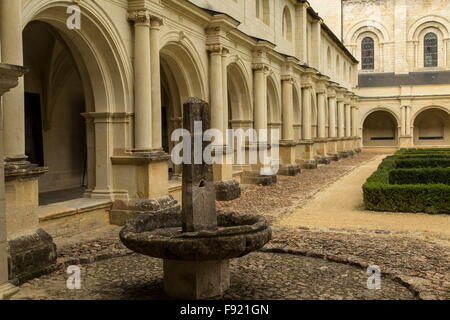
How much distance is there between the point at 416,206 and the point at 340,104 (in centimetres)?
2331

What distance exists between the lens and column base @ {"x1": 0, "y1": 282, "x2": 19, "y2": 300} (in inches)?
202

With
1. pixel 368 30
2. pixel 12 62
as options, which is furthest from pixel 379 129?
pixel 12 62

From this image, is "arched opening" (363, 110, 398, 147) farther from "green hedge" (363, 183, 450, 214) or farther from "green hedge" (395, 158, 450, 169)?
"green hedge" (363, 183, 450, 214)

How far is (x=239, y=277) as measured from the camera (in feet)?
19.4

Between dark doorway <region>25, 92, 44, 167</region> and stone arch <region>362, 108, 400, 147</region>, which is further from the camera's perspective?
stone arch <region>362, 108, 400, 147</region>

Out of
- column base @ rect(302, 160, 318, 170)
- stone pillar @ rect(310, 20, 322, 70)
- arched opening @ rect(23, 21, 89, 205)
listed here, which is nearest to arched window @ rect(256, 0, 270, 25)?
column base @ rect(302, 160, 318, 170)

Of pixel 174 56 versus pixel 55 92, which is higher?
pixel 174 56

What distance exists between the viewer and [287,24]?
22266 millimetres

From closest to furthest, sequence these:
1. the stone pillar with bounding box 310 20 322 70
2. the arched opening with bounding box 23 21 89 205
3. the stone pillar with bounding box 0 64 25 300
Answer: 1. the stone pillar with bounding box 0 64 25 300
2. the arched opening with bounding box 23 21 89 205
3. the stone pillar with bounding box 310 20 322 70

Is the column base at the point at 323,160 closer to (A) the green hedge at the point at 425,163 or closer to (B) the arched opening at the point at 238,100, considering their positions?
(A) the green hedge at the point at 425,163

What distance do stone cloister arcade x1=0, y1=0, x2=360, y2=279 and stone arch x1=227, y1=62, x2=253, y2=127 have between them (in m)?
0.03

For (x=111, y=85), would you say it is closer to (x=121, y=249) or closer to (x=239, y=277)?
(x=121, y=249)

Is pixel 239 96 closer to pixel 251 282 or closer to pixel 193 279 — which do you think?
pixel 251 282
